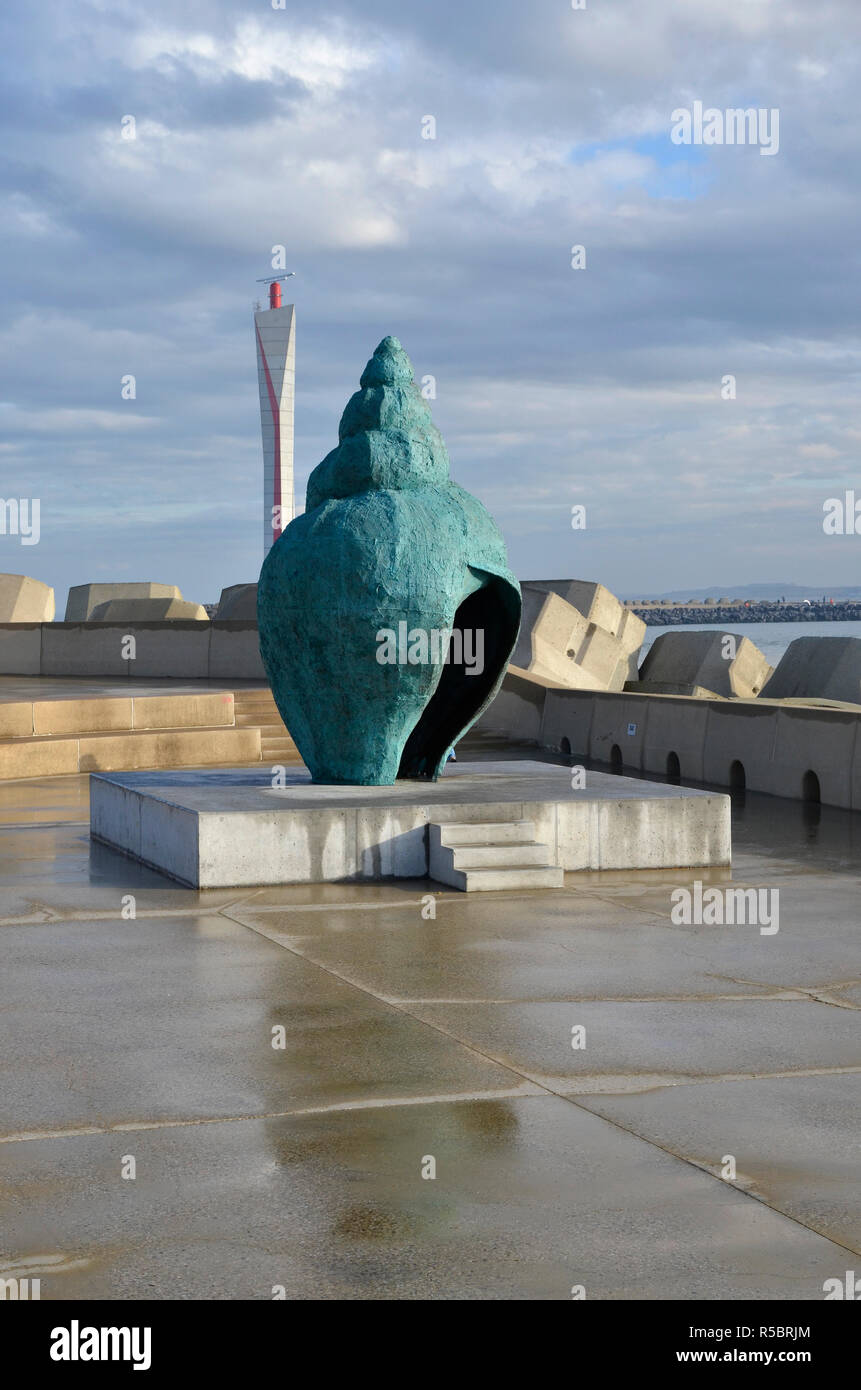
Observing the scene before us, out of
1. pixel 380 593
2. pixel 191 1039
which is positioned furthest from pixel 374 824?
pixel 191 1039

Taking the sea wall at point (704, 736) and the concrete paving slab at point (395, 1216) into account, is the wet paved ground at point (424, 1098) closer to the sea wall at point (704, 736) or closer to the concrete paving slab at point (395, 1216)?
the concrete paving slab at point (395, 1216)

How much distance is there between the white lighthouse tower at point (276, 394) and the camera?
67.7m

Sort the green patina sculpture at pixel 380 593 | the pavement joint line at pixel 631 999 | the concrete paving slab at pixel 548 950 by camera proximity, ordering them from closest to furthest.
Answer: the pavement joint line at pixel 631 999, the concrete paving slab at pixel 548 950, the green patina sculpture at pixel 380 593

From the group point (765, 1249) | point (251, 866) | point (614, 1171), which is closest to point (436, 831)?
point (251, 866)

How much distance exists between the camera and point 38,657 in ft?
86.5

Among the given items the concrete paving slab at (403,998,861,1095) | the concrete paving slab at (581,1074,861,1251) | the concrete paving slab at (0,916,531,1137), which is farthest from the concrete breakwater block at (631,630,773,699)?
the concrete paving slab at (581,1074,861,1251)

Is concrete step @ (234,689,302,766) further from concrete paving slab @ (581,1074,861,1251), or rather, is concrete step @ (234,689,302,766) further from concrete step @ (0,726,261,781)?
concrete paving slab @ (581,1074,861,1251)

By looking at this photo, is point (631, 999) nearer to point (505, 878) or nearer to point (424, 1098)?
point (424, 1098)

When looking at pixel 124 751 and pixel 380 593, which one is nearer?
pixel 380 593

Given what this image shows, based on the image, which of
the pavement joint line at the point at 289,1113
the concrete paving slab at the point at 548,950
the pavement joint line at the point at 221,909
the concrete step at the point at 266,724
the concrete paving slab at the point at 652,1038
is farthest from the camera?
the concrete step at the point at 266,724

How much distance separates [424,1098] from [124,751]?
39.5 feet

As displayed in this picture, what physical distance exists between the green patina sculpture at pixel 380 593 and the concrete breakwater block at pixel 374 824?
46cm

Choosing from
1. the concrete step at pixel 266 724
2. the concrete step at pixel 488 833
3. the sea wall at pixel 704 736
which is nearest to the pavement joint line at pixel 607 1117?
the concrete step at pixel 488 833

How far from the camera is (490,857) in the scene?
30.3 feet
